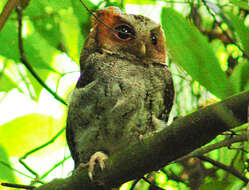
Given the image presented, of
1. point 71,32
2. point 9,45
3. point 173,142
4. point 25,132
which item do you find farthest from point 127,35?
point 173,142

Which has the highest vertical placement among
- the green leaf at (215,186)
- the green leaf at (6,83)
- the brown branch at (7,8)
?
the brown branch at (7,8)

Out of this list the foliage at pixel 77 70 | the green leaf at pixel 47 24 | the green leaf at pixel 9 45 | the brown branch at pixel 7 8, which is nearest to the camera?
the brown branch at pixel 7 8

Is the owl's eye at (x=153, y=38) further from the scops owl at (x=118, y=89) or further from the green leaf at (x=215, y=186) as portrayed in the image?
the green leaf at (x=215, y=186)

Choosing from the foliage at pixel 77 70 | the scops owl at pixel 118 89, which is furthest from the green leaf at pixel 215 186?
the scops owl at pixel 118 89

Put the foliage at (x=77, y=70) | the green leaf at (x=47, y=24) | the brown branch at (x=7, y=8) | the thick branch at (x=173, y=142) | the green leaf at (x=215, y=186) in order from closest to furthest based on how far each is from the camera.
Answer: the thick branch at (x=173, y=142) → the brown branch at (x=7, y=8) → the foliage at (x=77, y=70) → the green leaf at (x=215, y=186) → the green leaf at (x=47, y=24)

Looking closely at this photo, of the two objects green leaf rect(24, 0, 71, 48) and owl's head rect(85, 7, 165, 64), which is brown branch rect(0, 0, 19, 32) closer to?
owl's head rect(85, 7, 165, 64)

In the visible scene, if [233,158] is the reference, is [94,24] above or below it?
above

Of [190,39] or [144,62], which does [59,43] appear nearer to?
[144,62]

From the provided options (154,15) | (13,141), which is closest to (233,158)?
(154,15)
